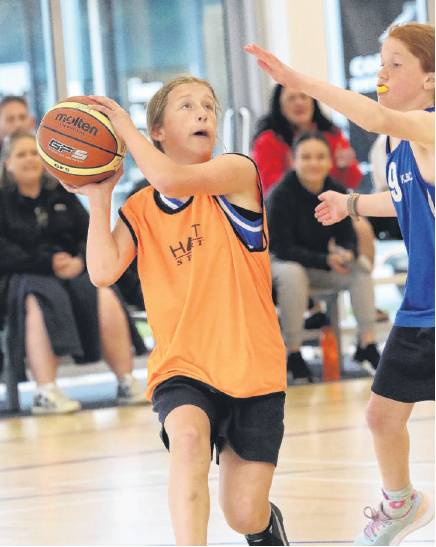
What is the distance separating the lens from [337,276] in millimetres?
7059

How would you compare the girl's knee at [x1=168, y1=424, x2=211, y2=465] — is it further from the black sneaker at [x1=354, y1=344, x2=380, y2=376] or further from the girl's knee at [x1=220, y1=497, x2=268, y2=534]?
the black sneaker at [x1=354, y1=344, x2=380, y2=376]

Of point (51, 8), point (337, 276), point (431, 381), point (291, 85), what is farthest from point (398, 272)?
point (291, 85)

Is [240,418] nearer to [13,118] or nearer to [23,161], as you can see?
[23,161]

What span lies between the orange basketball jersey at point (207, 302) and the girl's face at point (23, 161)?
3509 millimetres

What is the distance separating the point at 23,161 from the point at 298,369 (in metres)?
1.94

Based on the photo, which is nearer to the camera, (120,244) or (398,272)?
(120,244)

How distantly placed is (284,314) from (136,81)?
2.70m

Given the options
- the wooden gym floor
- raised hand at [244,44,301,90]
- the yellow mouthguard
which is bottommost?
the wooden gym floor

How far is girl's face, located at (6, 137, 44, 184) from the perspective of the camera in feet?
20.7

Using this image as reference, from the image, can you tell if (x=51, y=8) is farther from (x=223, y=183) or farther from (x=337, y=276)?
(x=223, y=183)

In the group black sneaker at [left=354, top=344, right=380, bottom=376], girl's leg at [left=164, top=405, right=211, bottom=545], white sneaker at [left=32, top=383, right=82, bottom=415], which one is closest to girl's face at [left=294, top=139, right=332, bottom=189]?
black sneaker at [left=354, top=344, right=380, bottom=376]

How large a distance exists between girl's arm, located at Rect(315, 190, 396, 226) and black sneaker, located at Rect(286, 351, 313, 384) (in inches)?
144

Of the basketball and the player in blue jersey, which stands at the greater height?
the basketball

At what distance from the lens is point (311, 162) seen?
6.86 meters
